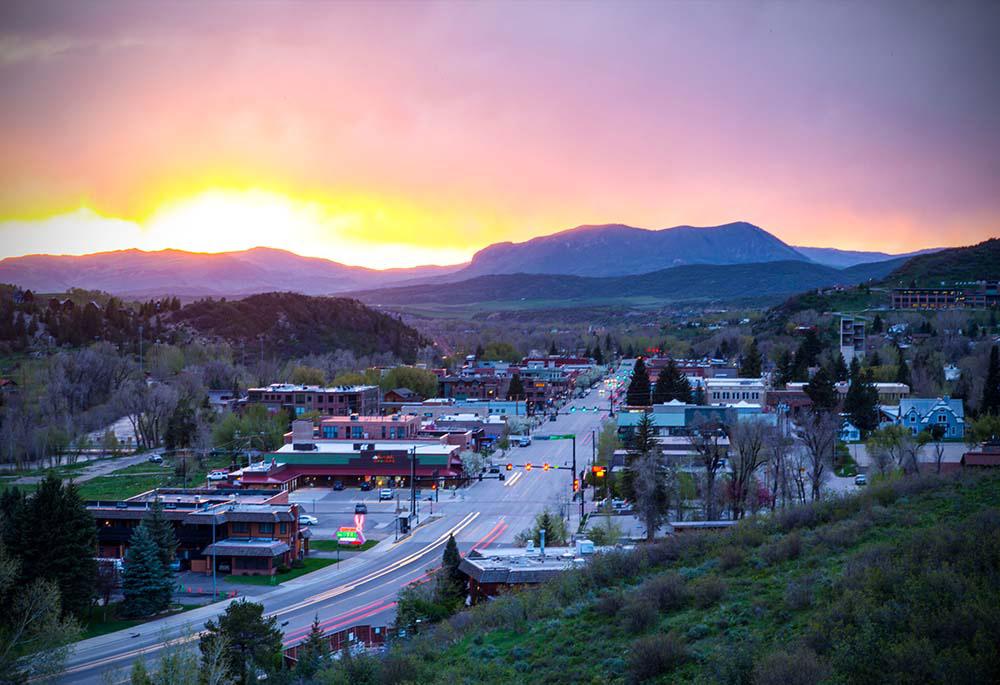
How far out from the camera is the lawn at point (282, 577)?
27922 mm

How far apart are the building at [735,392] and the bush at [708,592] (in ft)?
154

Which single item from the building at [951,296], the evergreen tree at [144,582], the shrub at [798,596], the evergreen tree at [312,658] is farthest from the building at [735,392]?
the shrub at [798,596]

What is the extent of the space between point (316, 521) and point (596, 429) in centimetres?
2567

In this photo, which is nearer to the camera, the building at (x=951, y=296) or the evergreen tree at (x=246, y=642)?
the evergreen tree at (x=246, y=642)

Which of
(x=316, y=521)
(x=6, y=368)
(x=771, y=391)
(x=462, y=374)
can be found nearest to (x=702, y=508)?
(x=316, y=521)

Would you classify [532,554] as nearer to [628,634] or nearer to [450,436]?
[628,634]

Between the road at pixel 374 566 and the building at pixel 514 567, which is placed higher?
the building at pixel 514 567

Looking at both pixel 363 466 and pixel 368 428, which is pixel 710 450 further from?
pixel 368 428

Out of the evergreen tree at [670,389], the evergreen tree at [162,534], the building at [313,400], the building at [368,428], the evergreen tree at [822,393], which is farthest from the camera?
the building at [313,400]

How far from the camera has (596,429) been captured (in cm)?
5825

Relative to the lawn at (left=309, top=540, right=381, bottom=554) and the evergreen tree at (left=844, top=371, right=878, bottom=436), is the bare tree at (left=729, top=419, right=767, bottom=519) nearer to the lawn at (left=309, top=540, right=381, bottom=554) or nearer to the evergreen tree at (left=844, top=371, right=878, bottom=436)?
the lawn at (left=309, top=540, right=381, bottom=554)

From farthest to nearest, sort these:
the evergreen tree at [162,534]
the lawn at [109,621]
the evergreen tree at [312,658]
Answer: the evergreen tree at [162,534] → the lawn at [109,621] → the evergreen tree at [312,658]

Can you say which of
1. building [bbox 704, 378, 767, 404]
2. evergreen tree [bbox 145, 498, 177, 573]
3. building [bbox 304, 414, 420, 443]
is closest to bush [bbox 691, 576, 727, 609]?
evergreen tree [bbox 145, 498, 177, 573]

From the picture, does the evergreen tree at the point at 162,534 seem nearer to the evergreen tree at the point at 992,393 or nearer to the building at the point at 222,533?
the building at the point at 222,533
